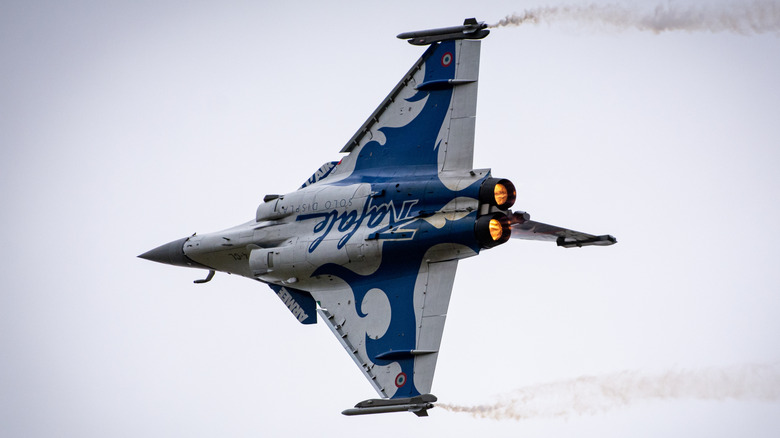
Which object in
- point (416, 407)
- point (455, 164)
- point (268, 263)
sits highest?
point (455, 164)

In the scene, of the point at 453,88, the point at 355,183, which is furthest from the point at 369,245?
the point at 453,88

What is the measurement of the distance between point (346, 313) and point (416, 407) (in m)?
2.94

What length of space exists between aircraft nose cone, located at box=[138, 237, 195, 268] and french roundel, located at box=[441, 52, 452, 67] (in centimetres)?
672

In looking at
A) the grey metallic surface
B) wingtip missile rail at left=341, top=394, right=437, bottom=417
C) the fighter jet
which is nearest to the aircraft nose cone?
the grey metallic surface

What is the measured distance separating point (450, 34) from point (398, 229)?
3914 millimetres

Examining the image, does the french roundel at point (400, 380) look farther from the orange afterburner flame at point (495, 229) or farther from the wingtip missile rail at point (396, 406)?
the orange afterburner flame at point (495, 229)

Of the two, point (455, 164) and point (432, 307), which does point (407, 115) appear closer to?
point (455, 164)

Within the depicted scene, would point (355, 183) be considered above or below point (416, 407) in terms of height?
above

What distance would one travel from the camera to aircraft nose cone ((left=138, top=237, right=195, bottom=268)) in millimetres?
30188

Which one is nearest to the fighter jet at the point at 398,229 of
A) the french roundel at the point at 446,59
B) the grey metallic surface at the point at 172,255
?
the french roundel at the point at 446,59

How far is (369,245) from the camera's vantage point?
1048 inches

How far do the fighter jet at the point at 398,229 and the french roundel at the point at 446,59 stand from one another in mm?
18

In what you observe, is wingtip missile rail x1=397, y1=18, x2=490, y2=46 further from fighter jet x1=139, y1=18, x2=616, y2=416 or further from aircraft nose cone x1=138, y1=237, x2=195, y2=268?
aircraft nose cone x1=138, y1=237, x2=195, y2=268

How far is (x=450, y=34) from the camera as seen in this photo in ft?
89.9
